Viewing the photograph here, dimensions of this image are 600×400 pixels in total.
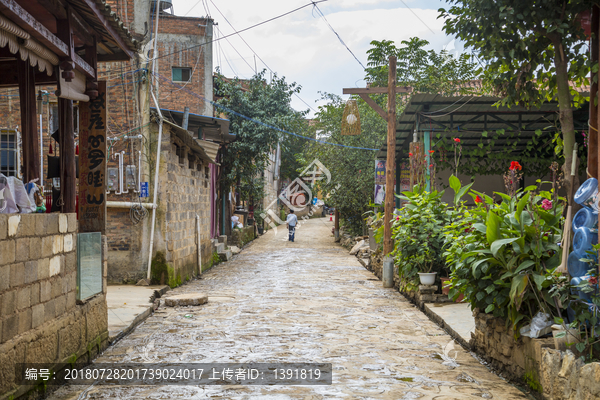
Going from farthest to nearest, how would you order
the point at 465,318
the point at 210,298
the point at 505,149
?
1. the point at 505,149
2. the point at 210,298
3. the point at 465,318

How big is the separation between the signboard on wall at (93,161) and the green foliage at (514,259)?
4.57 meters

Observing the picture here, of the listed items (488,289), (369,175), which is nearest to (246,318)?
(488,289)

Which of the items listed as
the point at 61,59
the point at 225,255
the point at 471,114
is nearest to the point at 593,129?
the point at 61,59

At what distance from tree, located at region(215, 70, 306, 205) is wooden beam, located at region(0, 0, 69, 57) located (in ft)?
52.3

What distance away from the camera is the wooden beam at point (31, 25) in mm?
4502

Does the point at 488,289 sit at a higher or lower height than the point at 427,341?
higher

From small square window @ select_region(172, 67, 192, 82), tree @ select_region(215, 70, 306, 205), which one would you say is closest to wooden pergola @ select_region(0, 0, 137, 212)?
tree @ select_region(215, 70, 306, 205)

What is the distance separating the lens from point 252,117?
2253cm

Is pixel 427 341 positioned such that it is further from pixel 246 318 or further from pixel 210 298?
pixel 210 298

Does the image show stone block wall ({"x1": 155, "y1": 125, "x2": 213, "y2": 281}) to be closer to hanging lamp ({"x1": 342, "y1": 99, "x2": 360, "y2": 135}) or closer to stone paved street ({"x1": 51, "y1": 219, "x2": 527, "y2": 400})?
stone paved street ({"x1": 51, "y1": 219, "x2": 527, "y2": 400})

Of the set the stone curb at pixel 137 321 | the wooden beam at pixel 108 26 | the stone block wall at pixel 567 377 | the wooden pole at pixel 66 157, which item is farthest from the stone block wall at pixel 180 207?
the stone block wall at pixel 567 377

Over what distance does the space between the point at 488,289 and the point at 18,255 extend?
4495 millimetres

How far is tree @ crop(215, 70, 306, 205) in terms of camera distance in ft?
72.4

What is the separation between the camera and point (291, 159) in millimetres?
48781
